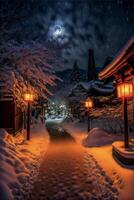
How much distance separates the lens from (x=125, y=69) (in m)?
11.0

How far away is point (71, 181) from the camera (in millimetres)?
7293

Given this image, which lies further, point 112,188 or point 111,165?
point 111,165

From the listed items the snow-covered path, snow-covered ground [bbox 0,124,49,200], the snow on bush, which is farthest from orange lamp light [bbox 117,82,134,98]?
the snow on bush

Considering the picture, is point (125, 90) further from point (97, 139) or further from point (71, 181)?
point (97, 139)

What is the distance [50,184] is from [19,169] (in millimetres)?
1476

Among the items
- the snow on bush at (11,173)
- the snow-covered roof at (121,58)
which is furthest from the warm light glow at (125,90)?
the snow on bush at (11,173)

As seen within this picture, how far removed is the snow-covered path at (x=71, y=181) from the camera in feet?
20.0

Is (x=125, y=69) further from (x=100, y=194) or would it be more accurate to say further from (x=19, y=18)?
(x=100, y=194)

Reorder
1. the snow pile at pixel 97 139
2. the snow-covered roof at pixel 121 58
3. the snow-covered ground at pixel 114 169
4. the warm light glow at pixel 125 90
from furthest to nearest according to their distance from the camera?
the snow pile at pixel 97 139 → the warm light glow at pixel 125 90 → the snow-covered roof at pixel 121 58 → the snow-covered ground at pixel 114 169

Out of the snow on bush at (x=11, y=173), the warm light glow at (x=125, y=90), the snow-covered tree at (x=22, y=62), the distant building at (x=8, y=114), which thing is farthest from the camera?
the distant building at (x=8, y=114)

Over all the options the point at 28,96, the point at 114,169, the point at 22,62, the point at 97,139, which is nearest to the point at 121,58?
the point at 114,169

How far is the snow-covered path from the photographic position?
6.10 meters

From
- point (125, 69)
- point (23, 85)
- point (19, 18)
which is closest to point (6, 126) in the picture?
point (23, 85)

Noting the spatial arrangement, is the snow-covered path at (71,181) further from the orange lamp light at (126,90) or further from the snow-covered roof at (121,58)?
the snow-covered roof at (121,58)
